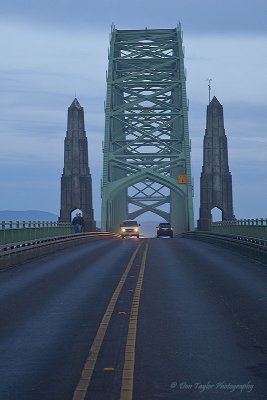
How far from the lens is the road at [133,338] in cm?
855

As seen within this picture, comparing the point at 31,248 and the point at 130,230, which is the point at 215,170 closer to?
the point at 130,230

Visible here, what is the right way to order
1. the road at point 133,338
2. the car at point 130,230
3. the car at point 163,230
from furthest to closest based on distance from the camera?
the car at point 163,230
the car at point 130,230
the road at point 133,338

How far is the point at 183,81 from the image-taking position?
346 feet

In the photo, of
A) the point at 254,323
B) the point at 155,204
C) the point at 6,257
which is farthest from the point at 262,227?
the point at 155,204

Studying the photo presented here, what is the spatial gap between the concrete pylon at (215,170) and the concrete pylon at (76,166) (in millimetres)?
13549

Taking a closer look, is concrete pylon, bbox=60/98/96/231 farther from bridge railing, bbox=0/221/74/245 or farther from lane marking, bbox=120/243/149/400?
lane marking, bbox=120/243/149/400

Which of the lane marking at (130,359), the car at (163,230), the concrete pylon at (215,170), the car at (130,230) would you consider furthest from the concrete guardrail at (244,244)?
the concrete pylon at (215,170)

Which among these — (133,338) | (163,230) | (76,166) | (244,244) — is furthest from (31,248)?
(76,166)

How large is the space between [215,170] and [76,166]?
16.3 m

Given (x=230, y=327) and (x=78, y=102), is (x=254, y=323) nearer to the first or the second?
(x=230, y=327)

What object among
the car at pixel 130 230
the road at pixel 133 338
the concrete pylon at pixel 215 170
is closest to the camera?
the road at pixel 133 338

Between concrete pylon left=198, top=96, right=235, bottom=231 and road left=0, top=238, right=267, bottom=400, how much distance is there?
69.9 meters

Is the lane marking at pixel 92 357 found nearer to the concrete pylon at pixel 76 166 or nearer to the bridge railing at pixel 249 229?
the bridge railing at pixel 249 229

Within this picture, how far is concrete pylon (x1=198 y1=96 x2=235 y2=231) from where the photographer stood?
92.5m
